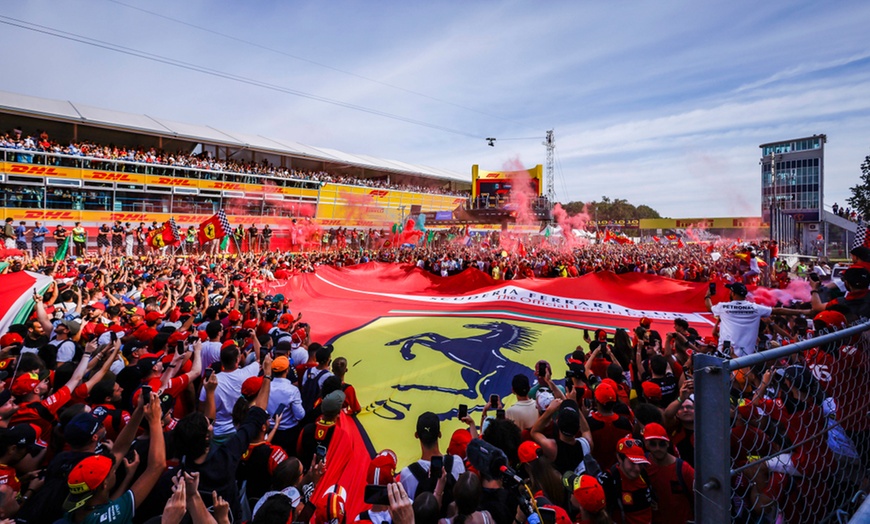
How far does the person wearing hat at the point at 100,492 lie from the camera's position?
239 cm

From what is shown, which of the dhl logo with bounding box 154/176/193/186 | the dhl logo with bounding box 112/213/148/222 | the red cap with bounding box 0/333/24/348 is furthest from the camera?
the dhl logo with bounding box 154/176/193/186

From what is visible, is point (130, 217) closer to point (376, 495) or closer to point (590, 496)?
point (376, 495)

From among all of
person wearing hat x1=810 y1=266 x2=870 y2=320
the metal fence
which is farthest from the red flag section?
person wearing hat x1=810 y1=266 x2=870 y2=320

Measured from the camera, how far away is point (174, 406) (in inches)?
175

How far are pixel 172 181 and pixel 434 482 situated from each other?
33.4 metres

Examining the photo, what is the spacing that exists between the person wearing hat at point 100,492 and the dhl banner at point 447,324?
2830mm

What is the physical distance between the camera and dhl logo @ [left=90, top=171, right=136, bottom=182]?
26.1m

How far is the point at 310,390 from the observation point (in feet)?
16.5

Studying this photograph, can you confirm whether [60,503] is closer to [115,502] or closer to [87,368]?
[115,502]

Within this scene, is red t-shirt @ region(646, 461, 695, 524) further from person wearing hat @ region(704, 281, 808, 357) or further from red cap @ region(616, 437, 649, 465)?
person wearing hat @ region(704, 281, 808, 357)

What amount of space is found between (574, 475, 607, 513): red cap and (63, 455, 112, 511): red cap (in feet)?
9.27

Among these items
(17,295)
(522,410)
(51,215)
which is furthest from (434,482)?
(51,215)

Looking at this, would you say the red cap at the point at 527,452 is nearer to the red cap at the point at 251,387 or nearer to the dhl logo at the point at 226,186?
the red cap at the point at 251,387

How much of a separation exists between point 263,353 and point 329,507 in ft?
12.5
